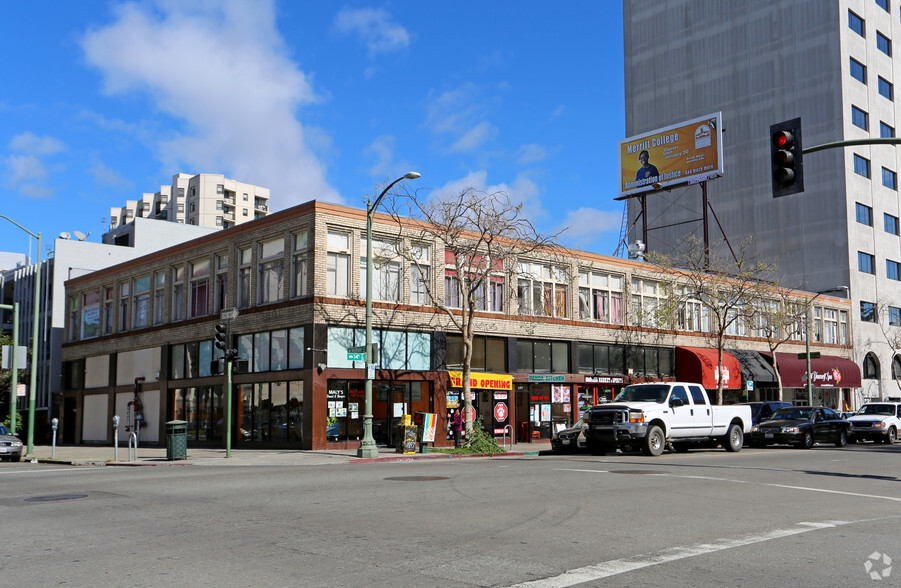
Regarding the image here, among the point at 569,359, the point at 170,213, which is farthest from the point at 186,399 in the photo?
the point at 170,213

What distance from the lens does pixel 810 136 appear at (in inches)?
2534

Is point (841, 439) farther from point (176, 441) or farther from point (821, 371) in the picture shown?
point (176, 441)

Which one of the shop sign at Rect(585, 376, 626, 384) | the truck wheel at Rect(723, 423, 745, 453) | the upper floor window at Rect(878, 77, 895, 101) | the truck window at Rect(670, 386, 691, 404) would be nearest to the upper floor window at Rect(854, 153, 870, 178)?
the upper floor window at Rect(878, 77, 895, 101)

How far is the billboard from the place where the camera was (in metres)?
53.5

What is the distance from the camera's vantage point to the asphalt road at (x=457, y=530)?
739 centimetres

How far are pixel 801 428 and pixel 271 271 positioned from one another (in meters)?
21.4

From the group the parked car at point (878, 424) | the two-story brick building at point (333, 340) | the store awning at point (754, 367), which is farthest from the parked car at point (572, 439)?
the store awning at point (754, 367)

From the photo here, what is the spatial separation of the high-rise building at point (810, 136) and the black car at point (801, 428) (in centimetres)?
2720

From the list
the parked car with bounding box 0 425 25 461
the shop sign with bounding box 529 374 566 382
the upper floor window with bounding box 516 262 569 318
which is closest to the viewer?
the parked car with bounding box 0 425 25 461

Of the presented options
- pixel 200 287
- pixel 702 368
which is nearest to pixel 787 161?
pixel 200 287

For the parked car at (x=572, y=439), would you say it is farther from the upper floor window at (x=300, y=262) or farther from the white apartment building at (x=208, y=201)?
the white apartment building at (x=208, y=201)

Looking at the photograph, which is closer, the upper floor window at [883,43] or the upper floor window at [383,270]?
the upper floor window at [383,270]

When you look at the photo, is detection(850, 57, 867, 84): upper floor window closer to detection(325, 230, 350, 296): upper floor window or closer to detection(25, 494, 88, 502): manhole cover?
detection(325, 230, 350, 296): upper floor window

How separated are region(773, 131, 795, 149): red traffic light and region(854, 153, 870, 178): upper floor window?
54.8m
